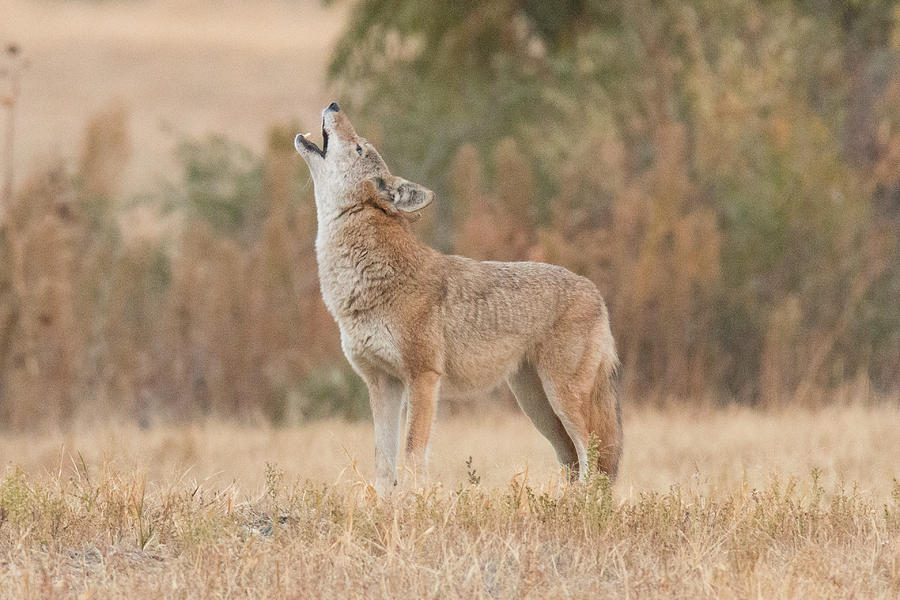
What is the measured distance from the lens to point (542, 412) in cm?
727

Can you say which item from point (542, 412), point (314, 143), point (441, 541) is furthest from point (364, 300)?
point (441, 541)

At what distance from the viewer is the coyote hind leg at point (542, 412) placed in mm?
7250

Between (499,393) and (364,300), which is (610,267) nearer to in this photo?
(499,393)

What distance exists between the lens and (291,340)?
11.7 m

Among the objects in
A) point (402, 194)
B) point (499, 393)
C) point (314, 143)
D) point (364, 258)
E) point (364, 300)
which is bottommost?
point (499, 393)

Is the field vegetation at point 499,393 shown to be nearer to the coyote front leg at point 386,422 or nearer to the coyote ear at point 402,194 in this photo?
the coyote front leg at point 386,422

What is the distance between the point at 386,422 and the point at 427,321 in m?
0.58

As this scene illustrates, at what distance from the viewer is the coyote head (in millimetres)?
6789

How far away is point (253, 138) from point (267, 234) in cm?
2807

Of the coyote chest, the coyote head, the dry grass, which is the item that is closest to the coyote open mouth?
the coyote head

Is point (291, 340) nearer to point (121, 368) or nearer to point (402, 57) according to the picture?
point (121, 368)

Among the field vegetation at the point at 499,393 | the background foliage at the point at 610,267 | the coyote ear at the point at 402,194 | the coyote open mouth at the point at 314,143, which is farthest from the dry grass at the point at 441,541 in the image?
the background foliage at the point at 610,267

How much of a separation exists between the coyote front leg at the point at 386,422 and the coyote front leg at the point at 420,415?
157 mm

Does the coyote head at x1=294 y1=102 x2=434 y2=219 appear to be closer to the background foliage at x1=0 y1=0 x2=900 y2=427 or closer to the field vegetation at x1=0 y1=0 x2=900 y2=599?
the field vegetation at x1=0 y1=0 x2=900 y2=599
